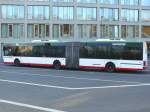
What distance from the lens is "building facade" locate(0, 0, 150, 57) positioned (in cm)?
8281

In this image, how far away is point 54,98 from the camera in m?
15.9

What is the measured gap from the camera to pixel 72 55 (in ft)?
126

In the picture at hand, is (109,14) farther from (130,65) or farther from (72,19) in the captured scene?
(130,65)

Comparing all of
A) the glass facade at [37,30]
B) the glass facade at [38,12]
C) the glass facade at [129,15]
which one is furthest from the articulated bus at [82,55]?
the glass facade at [129,15]

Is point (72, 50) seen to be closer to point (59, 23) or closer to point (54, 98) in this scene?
point (54, 98)

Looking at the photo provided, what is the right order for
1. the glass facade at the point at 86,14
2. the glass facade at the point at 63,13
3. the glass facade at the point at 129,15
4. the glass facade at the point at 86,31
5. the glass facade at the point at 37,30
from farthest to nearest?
the glass facade at the point at 129,15, the glass facade at the point at 86,31, the glass facade at the point at 86,14, the glass facade at the point at 63,13, the glass facade at the point at 37,30

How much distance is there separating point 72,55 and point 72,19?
47658mm

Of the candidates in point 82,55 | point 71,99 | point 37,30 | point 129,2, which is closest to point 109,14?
point 129,2

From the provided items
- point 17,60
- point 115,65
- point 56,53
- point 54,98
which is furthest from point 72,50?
point 54,98

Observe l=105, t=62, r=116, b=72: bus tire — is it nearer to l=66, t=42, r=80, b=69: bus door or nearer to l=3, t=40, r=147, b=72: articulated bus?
l=3, t=40, r=147, b=72: articulated bus

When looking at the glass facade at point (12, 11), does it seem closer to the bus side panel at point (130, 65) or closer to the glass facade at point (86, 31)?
the glass facade at point (86, 31)

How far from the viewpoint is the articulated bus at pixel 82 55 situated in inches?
1344

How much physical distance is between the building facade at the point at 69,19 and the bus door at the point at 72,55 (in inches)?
1722

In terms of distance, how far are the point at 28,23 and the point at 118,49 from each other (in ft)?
163
